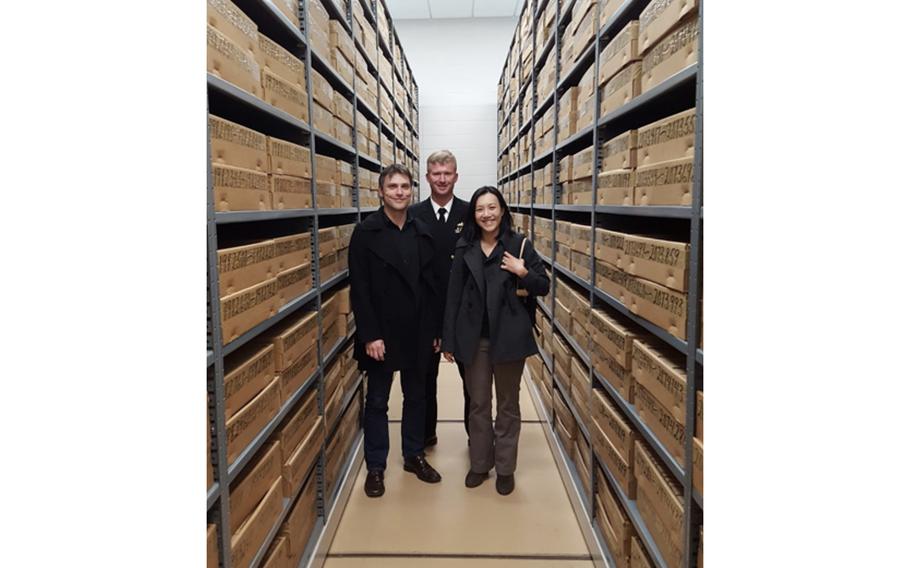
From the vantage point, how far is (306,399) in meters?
2.37

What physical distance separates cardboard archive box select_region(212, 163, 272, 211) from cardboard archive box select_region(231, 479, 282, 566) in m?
0.89

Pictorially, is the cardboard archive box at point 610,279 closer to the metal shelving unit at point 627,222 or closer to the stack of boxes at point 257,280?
the metal shelving unit at point 627,222

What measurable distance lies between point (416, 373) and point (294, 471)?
1000 millimetres

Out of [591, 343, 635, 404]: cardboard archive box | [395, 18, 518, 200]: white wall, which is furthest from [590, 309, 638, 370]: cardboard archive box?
[395, 18, 518, 200]: white wall

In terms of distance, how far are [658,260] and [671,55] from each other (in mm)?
572

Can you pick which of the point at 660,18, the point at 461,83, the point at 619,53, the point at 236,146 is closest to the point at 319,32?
the point at 236,146

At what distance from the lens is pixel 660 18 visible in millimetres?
1683

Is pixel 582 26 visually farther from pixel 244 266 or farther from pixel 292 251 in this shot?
pixel 244 266

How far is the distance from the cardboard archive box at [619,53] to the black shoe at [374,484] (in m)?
2.13

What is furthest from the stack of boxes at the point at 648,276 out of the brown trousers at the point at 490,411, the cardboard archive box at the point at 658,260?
the brown trousers at the point at 490,411

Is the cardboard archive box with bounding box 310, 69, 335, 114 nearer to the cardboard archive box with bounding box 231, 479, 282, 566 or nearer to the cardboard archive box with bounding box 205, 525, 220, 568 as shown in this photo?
the cardboard archive box with bounding box 231, 479, 282, 566

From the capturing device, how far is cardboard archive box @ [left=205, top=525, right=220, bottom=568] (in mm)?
1394

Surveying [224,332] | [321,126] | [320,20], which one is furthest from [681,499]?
[320,20]

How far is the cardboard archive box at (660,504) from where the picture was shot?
1.55 meters
